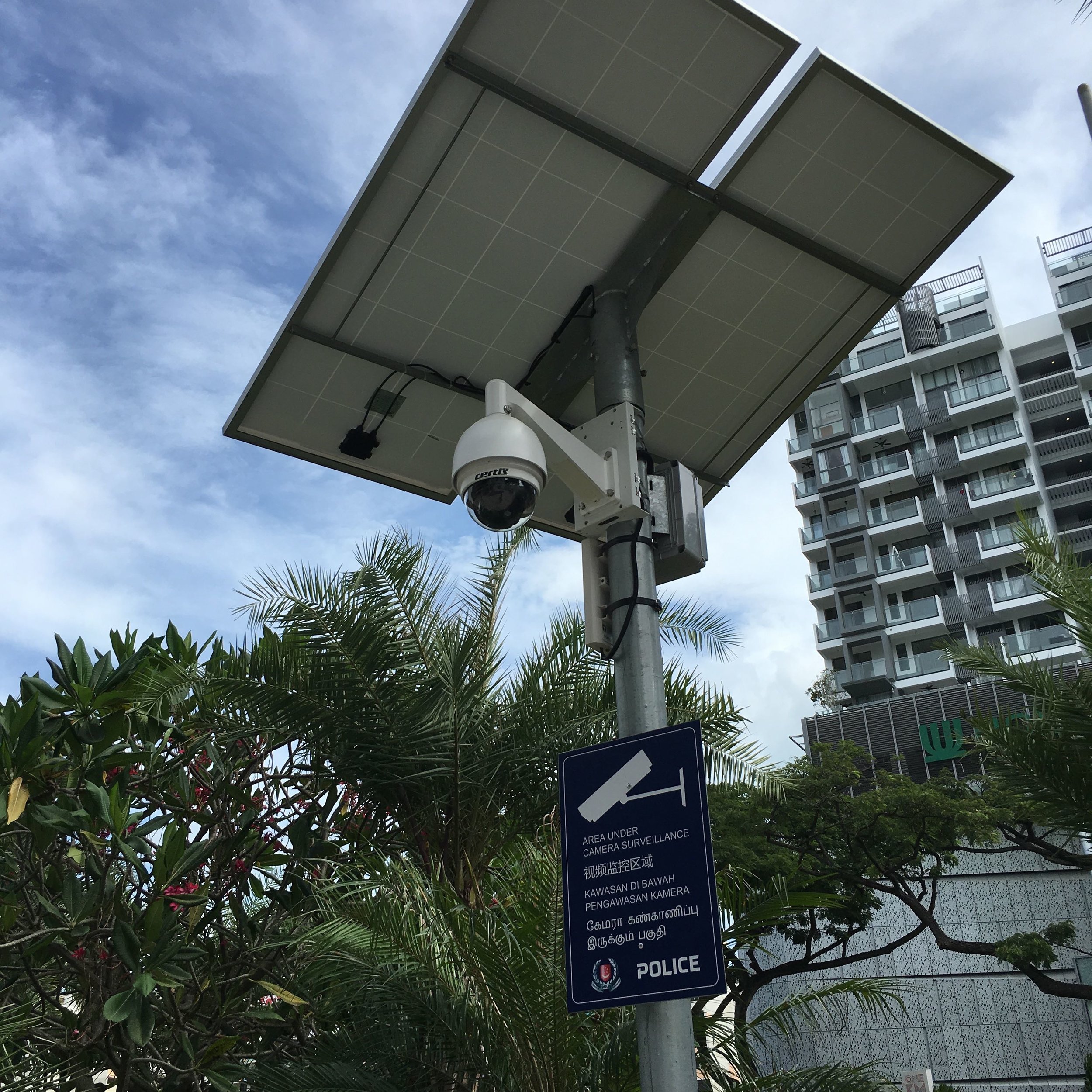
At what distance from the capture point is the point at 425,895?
5145 mm

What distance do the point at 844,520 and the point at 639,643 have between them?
190ft

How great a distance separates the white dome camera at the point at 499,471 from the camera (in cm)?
360

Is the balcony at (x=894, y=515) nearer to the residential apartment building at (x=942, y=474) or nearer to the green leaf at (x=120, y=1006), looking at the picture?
the residential apartment building at (x=942, y=474)

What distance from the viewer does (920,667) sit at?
52.2 meters

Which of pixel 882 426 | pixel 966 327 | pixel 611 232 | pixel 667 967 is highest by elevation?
pixel 966 327

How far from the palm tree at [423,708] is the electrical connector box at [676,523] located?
2.68 meters

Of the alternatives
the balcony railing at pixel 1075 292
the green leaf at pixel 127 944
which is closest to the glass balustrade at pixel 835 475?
the balcony railing at pixel 1075 292

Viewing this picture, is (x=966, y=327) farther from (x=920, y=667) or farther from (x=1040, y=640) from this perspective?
(x=920, y=667)

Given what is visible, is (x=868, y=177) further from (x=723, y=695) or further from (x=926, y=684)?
(x=926, y=684)

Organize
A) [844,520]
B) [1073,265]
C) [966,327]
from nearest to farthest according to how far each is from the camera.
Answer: [844,520] < [966,327] < [1073,265]

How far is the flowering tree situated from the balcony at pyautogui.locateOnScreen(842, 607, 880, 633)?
50194 mm

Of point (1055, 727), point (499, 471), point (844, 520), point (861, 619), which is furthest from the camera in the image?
point (844, 520)

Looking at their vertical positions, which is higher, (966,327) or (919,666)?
(966,327)

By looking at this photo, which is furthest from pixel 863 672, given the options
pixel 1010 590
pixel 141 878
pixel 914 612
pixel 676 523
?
pixel 676 523
